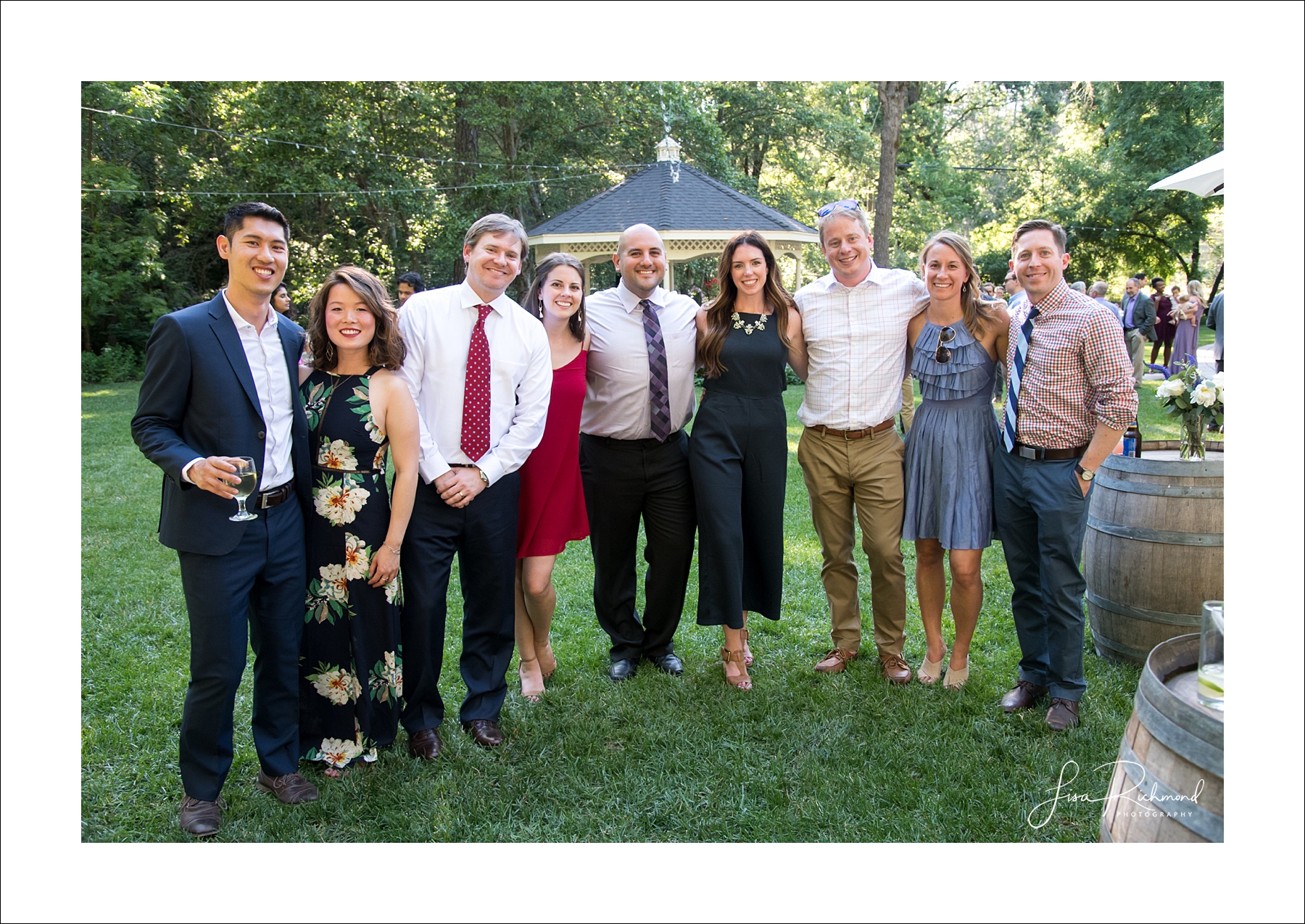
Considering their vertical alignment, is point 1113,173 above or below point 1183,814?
above

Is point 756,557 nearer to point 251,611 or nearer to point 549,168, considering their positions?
point 251,611

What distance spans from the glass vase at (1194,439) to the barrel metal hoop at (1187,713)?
251cm

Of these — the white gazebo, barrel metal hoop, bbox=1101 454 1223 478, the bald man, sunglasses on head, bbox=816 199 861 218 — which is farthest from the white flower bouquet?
the white gazebo

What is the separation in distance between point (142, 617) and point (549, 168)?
18831 mm

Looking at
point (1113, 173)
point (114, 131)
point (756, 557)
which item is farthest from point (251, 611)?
point (1113, 173)

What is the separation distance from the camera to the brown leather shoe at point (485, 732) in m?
3.93

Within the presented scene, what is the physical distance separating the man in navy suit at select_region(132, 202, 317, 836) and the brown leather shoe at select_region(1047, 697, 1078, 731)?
10.4 feet

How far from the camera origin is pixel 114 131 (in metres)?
20.8

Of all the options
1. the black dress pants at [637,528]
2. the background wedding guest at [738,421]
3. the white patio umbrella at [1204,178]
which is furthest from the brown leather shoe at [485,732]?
the white patio umbrella at [1204,178]

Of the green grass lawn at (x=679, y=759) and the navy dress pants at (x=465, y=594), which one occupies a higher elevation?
the navy dress pants at (x=465, y=594)

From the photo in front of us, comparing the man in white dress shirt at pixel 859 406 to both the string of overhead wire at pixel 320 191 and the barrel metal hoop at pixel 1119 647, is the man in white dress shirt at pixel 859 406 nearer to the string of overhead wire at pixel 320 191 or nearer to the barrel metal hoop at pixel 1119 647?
the barrel metal hoop at pixel 1119 647

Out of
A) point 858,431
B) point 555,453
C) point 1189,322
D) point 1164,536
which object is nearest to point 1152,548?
point 1164,536

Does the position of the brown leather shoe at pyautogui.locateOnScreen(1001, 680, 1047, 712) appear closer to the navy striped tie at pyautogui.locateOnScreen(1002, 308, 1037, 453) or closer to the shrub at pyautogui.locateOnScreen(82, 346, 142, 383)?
the navy striped tie at pyautogui.locateOnScreen(1002, 308, 1037, 453)

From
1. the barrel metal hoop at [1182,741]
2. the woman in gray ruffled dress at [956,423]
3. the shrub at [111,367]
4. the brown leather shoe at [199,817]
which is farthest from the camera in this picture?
the shrub at [111,367]
